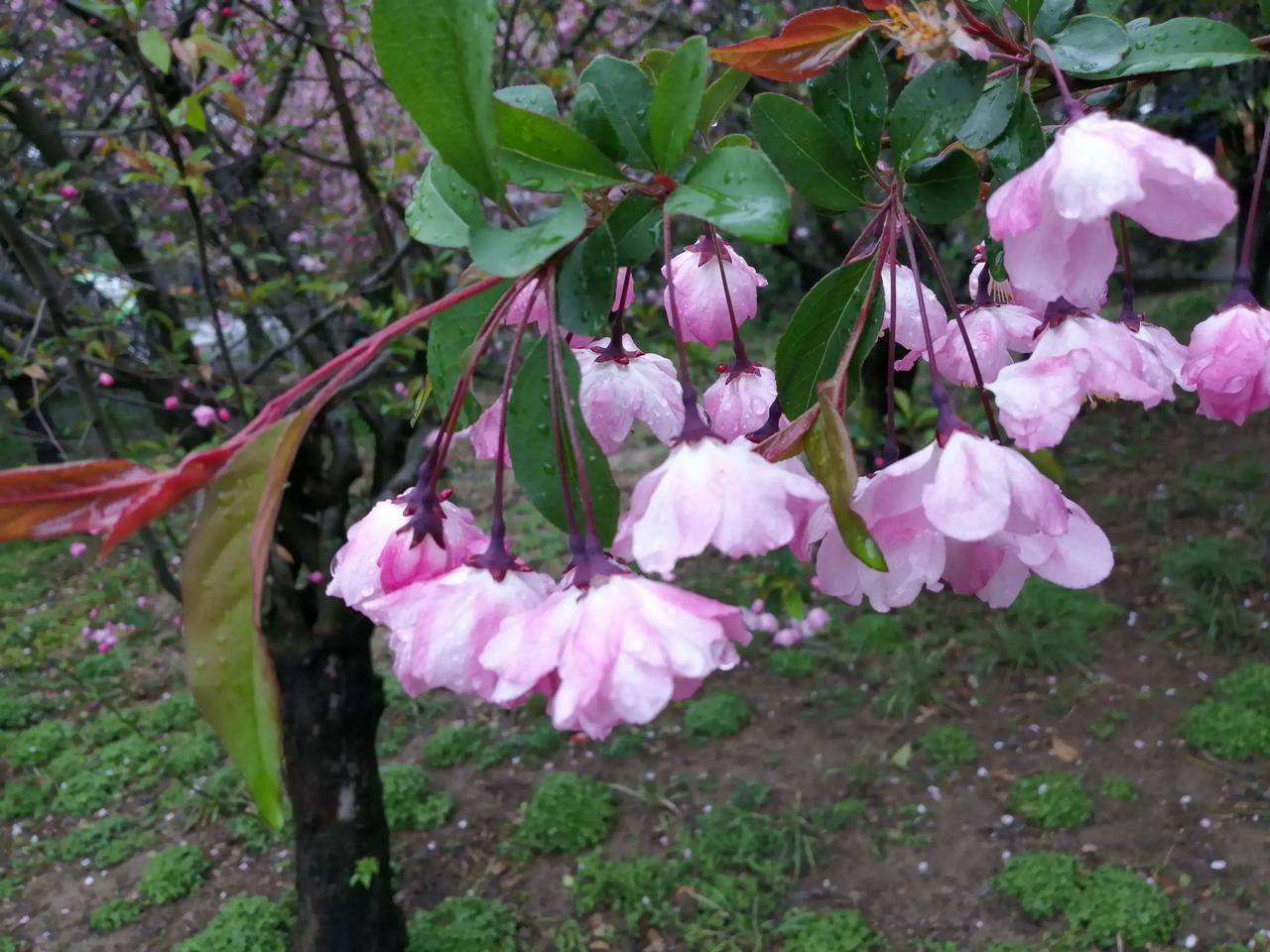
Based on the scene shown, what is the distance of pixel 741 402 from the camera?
0.80 metres

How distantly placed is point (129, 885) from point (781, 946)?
2112mm

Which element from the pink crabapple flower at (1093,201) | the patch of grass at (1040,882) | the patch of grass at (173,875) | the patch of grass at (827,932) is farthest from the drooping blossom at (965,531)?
the patch of grass at (173,875)

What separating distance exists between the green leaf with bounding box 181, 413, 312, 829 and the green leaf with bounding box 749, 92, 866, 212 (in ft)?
1.24

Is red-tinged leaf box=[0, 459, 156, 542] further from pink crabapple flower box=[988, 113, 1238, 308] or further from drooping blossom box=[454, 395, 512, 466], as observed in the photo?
pink crabapple flower box=[988, 113, 1238, 308]

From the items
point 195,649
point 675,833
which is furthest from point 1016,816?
point 195,649

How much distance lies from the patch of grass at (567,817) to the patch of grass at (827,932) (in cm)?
68

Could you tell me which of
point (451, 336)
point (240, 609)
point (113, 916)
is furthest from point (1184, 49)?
point (113, 916)

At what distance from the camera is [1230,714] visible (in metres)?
3.19

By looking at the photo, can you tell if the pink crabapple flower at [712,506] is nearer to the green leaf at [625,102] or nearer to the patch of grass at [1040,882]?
the green leaf at [625,102]

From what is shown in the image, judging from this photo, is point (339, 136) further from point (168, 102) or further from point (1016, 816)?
point (1016, 816)

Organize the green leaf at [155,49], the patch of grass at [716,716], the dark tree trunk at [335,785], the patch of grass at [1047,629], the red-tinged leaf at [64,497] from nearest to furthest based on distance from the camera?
the red-tinged leaf at [64,497] < the green leaf at [155,49] < the dark tree trunk at [335,785] < the patch of grass at [716,716] < the patch of grass at [1047,629]

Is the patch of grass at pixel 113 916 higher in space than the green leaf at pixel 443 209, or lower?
lower

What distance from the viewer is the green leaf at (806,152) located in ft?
2.18

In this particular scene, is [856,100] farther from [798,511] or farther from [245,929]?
[245,929]
